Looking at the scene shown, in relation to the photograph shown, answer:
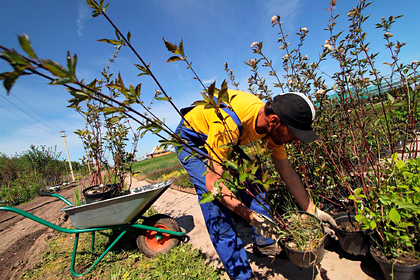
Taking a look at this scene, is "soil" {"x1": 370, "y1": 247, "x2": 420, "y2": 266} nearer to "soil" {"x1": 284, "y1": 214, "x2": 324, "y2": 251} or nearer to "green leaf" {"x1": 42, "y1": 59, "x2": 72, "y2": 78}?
→ "soil" {"x1": 284, "y1": 214, "x2": 324, "y2": 251}

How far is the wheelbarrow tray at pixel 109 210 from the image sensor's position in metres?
1.88

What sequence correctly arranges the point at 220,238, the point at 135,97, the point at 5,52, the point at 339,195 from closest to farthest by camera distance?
the point at 5,52, the point at 135,97, the point at 220,238, the point at 339,195

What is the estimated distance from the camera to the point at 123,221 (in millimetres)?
2123

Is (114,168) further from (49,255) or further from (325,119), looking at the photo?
(325,119)

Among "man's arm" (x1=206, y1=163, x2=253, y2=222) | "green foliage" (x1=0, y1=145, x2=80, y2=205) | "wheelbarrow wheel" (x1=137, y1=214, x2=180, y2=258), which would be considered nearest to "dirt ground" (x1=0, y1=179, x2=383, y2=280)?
"wheelbarrow wheel" (x1=137, y1=214, x2=180, y2=258)

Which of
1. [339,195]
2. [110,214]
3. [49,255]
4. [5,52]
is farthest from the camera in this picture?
[49,255]

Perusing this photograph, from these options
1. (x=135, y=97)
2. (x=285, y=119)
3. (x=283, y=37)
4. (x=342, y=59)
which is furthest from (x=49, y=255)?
(x=342, y=59)

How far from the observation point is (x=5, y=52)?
44cm

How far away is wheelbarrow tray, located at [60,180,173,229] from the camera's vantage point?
74.1 inches

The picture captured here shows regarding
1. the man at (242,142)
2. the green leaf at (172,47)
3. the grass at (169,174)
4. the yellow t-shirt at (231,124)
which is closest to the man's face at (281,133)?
the man at (242,142)

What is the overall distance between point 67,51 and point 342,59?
2.21 metres

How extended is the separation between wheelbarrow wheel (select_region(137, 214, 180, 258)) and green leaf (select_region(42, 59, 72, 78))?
Result: 2.13 meters

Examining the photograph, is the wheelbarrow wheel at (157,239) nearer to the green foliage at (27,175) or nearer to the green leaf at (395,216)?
the green leaf at (395,216)

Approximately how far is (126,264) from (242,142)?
77.4 inches
